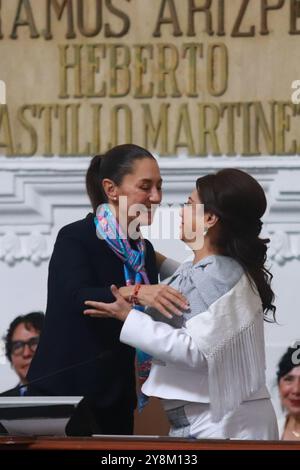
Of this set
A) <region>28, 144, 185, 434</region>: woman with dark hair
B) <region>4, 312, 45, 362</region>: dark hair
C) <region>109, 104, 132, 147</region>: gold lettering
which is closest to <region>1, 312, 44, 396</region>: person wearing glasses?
<region>4, 312, 45, 362</region>: dark hair

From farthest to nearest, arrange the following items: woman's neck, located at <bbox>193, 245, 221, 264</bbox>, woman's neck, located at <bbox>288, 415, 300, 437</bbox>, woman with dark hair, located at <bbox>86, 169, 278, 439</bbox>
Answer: woman's neck, located at <bbox>288, 415, 300, 437</bbox>, woman's neck, located at <bbox>193, 245, 221, 264</bbox>, woman with dark hair, located at <bbox>86, 169, 278, 439</bbox>

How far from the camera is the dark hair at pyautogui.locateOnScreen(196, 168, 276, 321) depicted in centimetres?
441

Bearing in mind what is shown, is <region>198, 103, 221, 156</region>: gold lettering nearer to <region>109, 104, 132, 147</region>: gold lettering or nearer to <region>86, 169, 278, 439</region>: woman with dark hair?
<region>109, 104, 132, 147</region>: gold lettering

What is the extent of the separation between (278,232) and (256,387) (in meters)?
1.53

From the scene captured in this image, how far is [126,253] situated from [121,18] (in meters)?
1.60

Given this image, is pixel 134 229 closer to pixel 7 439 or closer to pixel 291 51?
pixel 7 439

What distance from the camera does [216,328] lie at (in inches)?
170

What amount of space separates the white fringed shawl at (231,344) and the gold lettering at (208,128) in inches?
60.8

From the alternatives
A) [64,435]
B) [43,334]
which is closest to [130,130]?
[43,334]

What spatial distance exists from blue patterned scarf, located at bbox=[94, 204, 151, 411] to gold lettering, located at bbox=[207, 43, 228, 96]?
54.8 inches

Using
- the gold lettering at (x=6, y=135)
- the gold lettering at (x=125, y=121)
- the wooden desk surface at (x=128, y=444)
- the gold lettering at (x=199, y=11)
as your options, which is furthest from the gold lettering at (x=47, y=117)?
the wooden desk surface at (x=128, y=444)

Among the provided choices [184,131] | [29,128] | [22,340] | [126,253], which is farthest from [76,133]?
[126,253]

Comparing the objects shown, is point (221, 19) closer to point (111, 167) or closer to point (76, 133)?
point (76, 133)

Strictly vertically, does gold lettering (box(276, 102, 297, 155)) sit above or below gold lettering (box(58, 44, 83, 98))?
below
